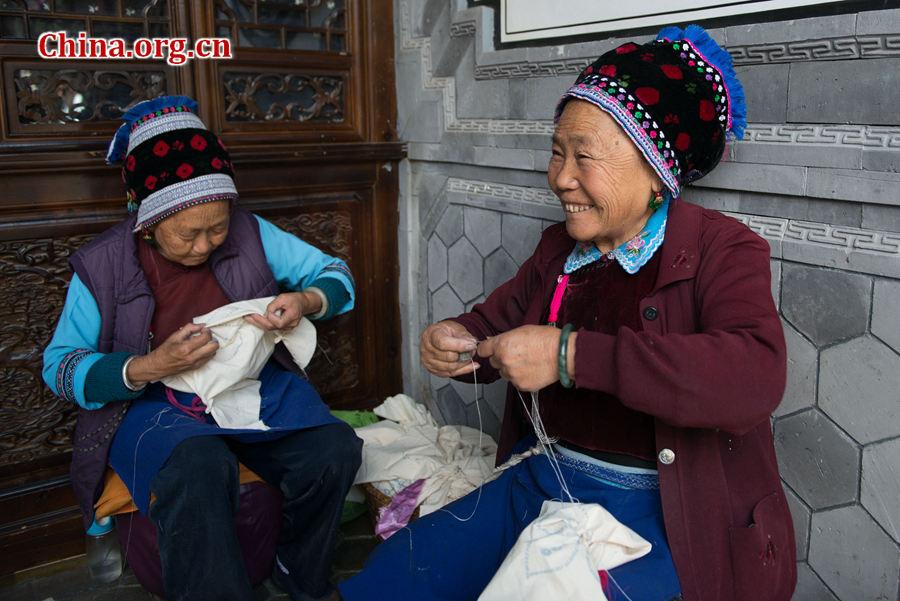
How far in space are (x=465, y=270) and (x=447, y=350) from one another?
1.48 metres

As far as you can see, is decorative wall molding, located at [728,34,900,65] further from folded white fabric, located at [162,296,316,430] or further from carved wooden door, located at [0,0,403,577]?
carved wooden door, located at [0,0,403,577]

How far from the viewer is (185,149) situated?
8.14ft

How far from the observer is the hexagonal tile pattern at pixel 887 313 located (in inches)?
69.6

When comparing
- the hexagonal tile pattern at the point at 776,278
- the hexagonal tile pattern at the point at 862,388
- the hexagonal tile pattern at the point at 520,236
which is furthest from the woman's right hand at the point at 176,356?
the hexagonal tile pattern at the point at 862,388

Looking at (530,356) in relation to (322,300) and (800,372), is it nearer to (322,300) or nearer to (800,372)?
(800,372)

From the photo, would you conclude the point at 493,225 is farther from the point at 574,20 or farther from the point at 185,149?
the point at 185,149

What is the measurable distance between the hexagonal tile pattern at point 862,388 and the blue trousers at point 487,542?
0.56 metres

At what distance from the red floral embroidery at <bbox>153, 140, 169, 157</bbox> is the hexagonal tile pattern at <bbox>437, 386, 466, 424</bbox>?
1670 millimetres

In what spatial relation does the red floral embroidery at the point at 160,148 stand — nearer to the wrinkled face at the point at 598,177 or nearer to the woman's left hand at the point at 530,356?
the wrinkled face at the point at 598,177

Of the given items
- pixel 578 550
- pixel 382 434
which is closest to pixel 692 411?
pixel 578 550

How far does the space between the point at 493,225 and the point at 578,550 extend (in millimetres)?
1788

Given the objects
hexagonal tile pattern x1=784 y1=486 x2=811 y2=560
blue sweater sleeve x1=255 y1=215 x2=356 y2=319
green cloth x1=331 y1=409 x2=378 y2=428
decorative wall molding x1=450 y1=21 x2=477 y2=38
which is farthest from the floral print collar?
green cloth x1=331 y1=409 x2=378 y2=428

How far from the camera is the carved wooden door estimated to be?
282 centimetres

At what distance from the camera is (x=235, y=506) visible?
2.40 metres
